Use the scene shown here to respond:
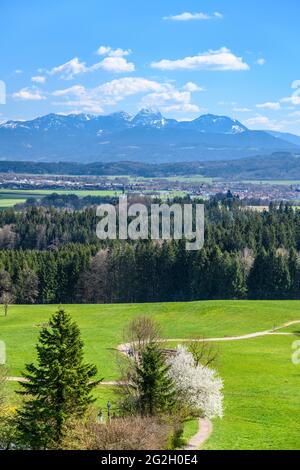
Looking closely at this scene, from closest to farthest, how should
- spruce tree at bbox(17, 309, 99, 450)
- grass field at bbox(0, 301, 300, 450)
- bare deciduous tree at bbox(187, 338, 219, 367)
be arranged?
spruce tree at bbox(17, 309, 99, 450) < grass field at bbox(0, 301, 300, 450) < bare deciduous tree at bbox(187, 338, 219, 367)

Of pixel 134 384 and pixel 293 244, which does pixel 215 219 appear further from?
pixel 134 384

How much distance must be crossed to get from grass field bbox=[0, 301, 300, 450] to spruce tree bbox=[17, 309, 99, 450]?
9.51m

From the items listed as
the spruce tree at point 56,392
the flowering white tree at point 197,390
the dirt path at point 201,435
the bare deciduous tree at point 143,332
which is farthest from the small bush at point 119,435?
the bare deciduous tree at point 143,332

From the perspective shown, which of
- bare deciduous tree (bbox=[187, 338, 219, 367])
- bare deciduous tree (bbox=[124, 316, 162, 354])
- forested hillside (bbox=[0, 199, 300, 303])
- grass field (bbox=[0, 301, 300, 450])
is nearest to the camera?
grass field (bbox=[0, 301, 300, 450])

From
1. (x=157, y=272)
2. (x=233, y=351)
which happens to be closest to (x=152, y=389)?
(x=233, y=351)

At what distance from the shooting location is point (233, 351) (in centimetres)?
6869

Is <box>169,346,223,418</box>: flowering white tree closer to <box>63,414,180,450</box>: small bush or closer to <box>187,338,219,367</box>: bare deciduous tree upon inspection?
<box>187,338,219,367</box>: bare deciduous tree

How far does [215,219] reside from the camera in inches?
7210

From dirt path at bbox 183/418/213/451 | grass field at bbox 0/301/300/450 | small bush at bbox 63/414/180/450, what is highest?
small bush at bbox 63/414/180/450

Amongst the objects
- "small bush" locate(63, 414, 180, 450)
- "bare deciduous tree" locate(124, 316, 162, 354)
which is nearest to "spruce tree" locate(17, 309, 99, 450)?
"small bush" locate(63, 414, 180, 450)

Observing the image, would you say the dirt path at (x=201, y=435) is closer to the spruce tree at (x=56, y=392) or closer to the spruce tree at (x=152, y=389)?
the spruce tree at (x=152, y=389)

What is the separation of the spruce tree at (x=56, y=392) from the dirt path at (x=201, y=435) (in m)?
7.73

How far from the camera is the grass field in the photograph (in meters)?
43.3
